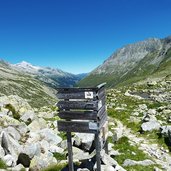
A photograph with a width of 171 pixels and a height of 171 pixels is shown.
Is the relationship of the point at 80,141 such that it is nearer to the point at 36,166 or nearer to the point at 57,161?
the point at 57,161

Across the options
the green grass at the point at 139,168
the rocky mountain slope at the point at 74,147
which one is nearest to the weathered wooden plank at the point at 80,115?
the rocky mountain slope at the point at 74,147

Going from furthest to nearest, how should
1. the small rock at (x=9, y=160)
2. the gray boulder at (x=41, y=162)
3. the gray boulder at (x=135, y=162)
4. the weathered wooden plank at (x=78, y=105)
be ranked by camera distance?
the gray boulder at (x=135, y=162) → the small rock at (x=9, y=160) → the gray boulder at (x=41, y=162) → the weathered wooden plank at (x=78, y=105)

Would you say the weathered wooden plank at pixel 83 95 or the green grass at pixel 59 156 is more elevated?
the weathered wooden plank at pixel 83 95

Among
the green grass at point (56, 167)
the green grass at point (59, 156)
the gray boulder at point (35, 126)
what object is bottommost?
the green grass at point (56, 167)

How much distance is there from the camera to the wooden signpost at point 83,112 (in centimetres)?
1547

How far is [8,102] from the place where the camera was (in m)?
28.5

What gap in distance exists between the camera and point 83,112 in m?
15.7

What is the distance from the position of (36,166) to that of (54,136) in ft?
19.7

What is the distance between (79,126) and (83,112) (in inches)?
33.7

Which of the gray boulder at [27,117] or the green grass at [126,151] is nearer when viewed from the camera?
the green grass at [126,151]

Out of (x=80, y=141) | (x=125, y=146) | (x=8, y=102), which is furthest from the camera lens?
(x=8, y=102)

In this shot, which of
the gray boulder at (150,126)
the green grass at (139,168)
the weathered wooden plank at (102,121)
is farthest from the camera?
the gray boulder at (150,126)

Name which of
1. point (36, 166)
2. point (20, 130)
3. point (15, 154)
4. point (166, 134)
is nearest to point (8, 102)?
point (20, 130)

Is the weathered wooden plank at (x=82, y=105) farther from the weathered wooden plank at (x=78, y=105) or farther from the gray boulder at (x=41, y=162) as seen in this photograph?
the gray boulder at (x=41, y=162)
